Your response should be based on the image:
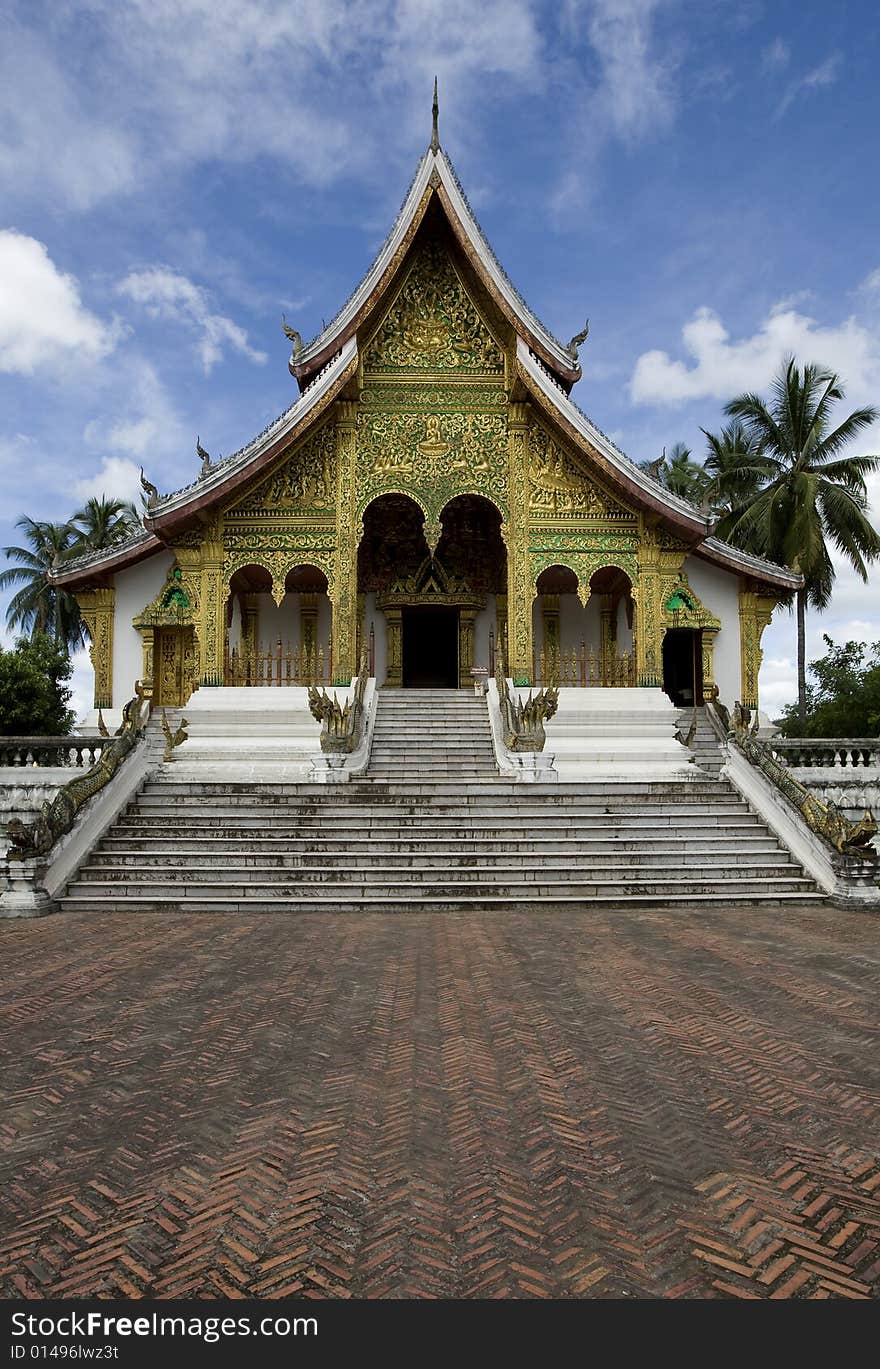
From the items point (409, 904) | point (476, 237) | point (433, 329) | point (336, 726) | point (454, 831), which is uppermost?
point (476, 237)

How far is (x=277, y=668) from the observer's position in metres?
18.0

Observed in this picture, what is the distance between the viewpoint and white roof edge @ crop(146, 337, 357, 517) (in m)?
16.2

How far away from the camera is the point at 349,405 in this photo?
1734 cm

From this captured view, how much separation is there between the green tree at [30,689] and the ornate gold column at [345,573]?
6297mm

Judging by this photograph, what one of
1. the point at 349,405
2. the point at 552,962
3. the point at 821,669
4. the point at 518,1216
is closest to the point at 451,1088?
the point at 518,1216

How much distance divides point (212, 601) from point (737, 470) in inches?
690

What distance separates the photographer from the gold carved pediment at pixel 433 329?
700 inches

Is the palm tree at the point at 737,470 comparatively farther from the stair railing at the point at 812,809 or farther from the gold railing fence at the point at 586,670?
the stair railing at the point at 812,809

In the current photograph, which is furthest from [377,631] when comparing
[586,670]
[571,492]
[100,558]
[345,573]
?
[100,558]

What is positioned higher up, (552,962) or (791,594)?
(791,594)

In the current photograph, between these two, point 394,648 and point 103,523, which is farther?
point 103,523

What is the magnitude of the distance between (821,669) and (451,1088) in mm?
17150

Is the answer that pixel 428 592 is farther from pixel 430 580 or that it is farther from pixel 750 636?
pixel 750 636

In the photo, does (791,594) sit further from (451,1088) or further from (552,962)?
(451,1088)
